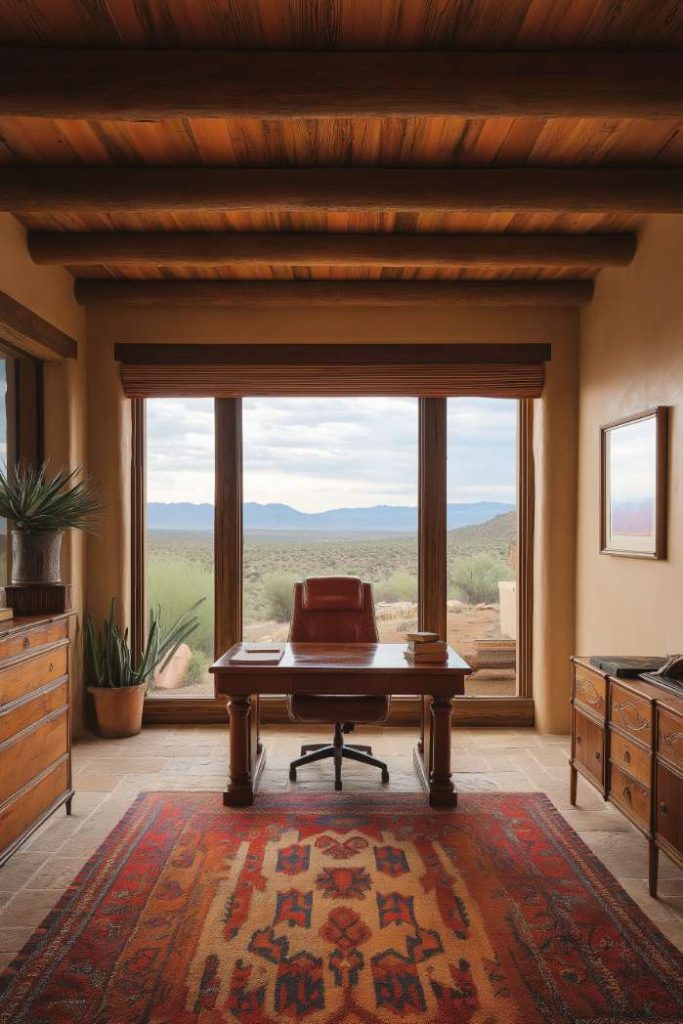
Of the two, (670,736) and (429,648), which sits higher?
(429,648)

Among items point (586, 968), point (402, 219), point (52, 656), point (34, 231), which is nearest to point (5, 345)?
point (34, 231)

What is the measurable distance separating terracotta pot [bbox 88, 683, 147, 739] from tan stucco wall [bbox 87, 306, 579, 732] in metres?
0.57

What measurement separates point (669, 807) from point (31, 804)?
98.6 inches

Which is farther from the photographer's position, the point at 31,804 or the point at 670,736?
the point at 31,804

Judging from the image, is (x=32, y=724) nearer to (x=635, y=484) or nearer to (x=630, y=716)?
(x=630, y=716)

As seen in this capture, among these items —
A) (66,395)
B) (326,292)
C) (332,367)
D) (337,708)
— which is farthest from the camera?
(332,367)

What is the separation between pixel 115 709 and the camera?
482 cm

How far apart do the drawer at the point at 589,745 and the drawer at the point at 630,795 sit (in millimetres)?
101

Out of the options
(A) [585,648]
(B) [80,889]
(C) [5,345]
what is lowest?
(B) [80,889]

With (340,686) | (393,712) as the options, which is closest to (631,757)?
(340,686)

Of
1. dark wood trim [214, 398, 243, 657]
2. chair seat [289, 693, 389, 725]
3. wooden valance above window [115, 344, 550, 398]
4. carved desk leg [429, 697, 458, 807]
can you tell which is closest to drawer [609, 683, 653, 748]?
carved desk leg [429, 697, 458, 807]

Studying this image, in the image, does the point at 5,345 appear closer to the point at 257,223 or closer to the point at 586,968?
the point at 257,223

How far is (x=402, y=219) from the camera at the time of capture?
393 cm

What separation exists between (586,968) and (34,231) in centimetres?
418
